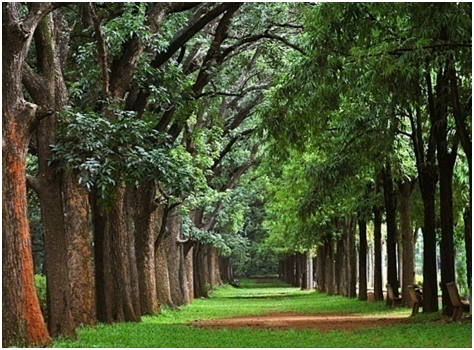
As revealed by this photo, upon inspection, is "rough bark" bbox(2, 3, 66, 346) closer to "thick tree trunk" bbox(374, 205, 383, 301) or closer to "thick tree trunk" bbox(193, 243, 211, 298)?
"thick tree trunk" bbox(374, 205, 383, 301)

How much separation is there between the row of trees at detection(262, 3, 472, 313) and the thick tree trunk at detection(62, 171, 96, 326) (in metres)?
4.29

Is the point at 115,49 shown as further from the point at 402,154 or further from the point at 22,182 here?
the point at 402,154

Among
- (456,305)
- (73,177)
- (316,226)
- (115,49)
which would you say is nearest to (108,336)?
(73,177)

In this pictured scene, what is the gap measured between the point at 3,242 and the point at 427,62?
8.48 metres

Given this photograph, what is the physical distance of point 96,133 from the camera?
15867 millimetres

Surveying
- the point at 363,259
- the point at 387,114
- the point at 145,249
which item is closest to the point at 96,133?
the point at 387,114

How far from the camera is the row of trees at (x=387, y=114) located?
15.3 metres

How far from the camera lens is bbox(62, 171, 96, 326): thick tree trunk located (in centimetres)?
1708

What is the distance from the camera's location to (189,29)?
20359mm

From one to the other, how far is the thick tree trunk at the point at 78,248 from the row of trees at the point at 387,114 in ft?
14.1

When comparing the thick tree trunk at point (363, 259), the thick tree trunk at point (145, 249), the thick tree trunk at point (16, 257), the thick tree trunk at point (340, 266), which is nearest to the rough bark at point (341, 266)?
the thick tree trunk at point (340, 266)

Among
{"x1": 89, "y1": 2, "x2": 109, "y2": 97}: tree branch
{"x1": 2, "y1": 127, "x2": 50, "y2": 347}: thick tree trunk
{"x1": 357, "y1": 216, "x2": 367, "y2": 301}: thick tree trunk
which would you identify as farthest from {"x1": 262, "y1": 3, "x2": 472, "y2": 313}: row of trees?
{"x1": 2, "y1": 127, "x2": 50, "y2": 347}: thick tree trunk

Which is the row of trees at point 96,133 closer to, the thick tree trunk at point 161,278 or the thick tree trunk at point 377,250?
the thick tree trunk at point 161,278

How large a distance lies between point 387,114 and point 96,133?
889 cm
